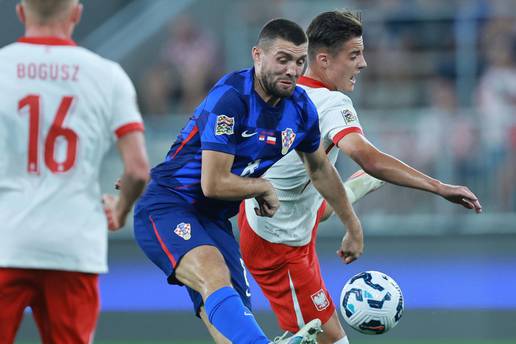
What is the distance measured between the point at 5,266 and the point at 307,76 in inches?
113

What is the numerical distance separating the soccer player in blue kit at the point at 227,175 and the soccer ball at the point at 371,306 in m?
0.77

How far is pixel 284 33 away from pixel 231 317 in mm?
1571

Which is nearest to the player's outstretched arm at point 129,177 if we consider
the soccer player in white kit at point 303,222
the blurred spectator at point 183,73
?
the soccer player in white kit at point 303,222

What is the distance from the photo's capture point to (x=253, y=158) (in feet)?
19.2

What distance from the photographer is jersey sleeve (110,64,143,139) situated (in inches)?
174

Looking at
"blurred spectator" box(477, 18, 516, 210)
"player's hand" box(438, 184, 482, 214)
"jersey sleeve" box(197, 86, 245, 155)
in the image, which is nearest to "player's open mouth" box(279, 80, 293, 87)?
"jersey sleeve" box(197, 86, 245, 155)

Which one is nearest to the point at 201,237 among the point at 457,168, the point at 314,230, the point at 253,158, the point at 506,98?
the point at 253,158

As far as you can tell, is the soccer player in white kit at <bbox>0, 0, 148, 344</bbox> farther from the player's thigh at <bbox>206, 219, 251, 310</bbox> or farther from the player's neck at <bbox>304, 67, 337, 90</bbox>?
the player's neck at <bbox>304, 67, 337, 90</bbox>

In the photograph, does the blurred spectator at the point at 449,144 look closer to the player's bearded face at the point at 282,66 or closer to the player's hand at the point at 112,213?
the player's bearded face at the point at 282,66

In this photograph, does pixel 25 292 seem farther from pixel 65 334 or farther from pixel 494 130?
pixel 494 130

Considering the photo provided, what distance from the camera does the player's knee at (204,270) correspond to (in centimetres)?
552

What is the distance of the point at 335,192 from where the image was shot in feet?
20.7

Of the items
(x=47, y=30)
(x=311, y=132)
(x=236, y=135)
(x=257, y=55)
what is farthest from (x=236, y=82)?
(x=47, y=30)

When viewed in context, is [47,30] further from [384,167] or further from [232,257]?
[384,167]
